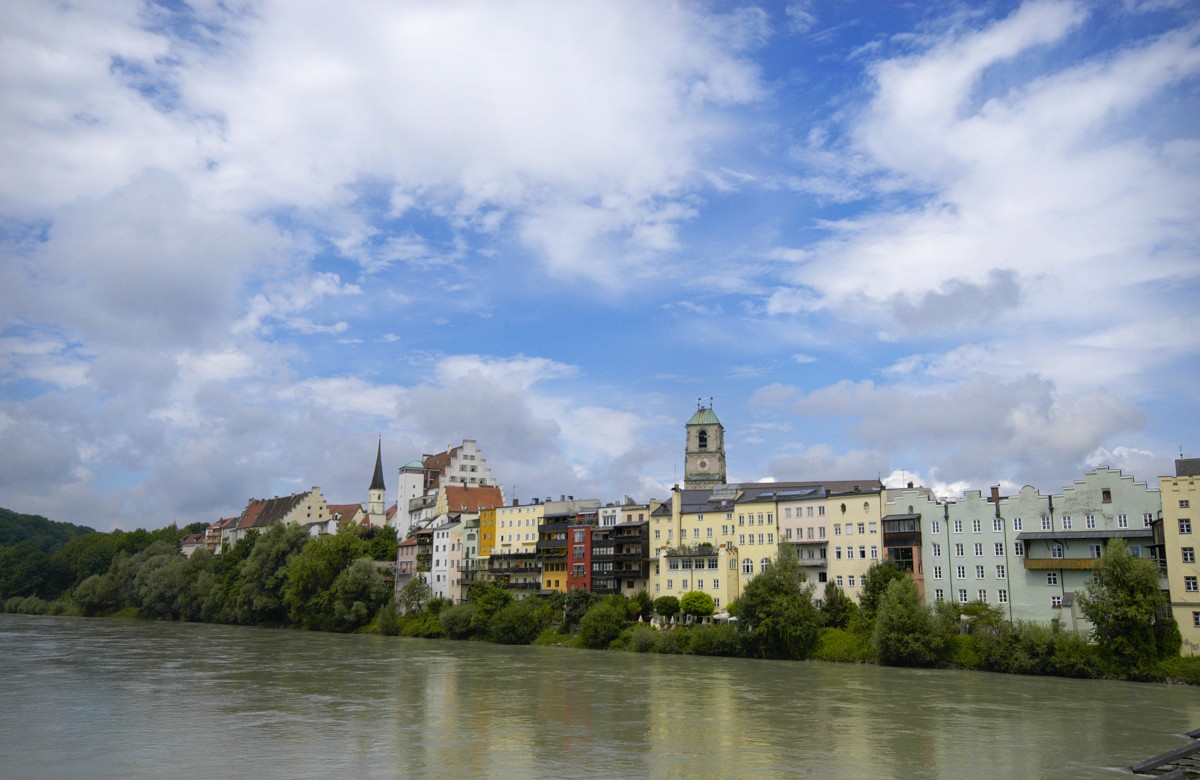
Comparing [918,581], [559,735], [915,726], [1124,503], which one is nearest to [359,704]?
[559,735]

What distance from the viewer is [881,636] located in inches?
2881

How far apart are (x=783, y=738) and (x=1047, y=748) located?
10.6 metres

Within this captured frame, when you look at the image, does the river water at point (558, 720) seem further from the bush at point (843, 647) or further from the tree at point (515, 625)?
the tree at point (515, 625)

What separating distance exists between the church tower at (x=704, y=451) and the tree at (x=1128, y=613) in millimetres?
100245

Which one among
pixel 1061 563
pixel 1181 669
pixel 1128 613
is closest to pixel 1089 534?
pixel 1061 563

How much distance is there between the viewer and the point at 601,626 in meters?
92.6

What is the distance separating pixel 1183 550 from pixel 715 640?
37535 millimetres

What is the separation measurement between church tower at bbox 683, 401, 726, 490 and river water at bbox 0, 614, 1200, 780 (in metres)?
89.2

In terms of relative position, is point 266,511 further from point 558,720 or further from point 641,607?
point 558,720

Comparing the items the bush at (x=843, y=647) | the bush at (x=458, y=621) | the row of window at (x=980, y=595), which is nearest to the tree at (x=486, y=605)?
the bush at (x=458, y=621)

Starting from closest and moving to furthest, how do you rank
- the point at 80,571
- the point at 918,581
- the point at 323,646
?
the point at 918,581 → the point at 323,646 → the point at 80,571

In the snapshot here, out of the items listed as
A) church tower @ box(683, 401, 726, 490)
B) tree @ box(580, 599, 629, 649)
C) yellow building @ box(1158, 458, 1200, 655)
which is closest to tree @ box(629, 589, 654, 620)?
tree @ box(580, 599, 629, 649)

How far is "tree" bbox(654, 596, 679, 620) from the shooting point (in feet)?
306

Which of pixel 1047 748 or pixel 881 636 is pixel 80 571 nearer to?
pixel 881 636
